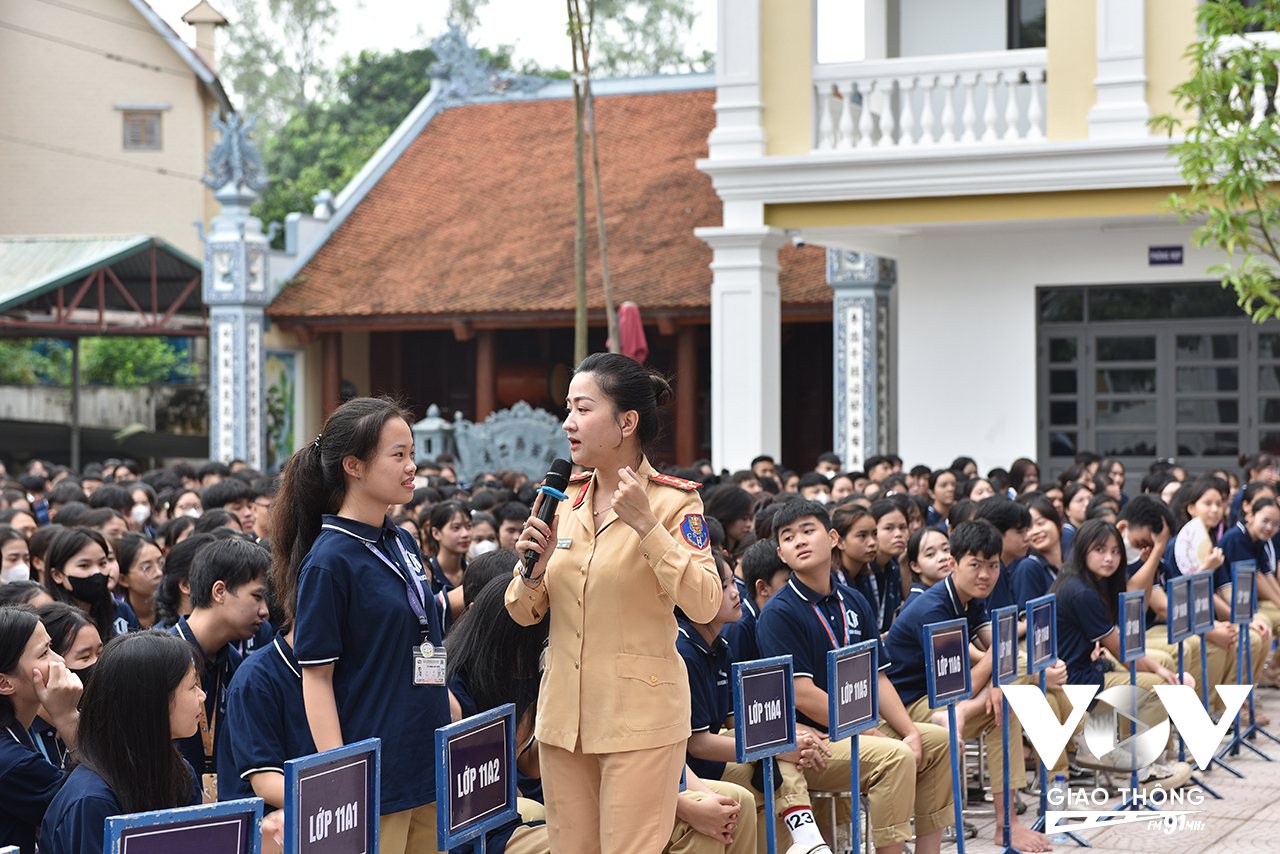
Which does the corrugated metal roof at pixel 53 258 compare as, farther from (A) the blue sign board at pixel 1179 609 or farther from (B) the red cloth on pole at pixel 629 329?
(A) the blue sign board at pixel 1179 609

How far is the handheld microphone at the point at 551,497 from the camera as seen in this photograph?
3592mm

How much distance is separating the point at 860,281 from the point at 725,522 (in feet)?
30.5

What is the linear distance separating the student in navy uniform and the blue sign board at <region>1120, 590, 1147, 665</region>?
4.03m

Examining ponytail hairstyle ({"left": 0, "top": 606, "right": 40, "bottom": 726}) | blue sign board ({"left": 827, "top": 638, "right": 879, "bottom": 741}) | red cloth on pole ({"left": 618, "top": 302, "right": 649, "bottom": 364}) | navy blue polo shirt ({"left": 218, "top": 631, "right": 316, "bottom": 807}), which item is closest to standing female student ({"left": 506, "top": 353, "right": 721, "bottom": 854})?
navy blue polo shirt ({"left": 218, "top": 631, "right": 316, "bottom": 807})

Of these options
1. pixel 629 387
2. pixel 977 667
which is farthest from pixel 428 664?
pixel 977 667

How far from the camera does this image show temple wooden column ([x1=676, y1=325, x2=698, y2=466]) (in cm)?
1942

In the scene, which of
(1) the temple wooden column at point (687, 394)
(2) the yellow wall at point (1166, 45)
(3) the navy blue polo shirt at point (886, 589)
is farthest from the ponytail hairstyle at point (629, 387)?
(1) the temple wooden column at point (687, 394)

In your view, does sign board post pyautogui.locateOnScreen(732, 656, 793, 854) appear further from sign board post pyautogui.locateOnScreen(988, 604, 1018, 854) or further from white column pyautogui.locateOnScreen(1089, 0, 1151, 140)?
Result: white column pyautogui.locateOnScreen(1089, 0, 1151, 140)

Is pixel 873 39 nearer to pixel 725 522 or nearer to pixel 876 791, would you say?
pixel 725 522

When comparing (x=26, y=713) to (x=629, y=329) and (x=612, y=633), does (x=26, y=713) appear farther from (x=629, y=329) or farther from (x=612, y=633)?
(x=629, y=329)

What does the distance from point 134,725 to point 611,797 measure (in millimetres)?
1154

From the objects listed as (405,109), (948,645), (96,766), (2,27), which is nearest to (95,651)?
(96,766)

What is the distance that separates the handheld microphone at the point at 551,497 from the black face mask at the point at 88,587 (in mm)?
2926

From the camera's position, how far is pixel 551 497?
3.60 m
